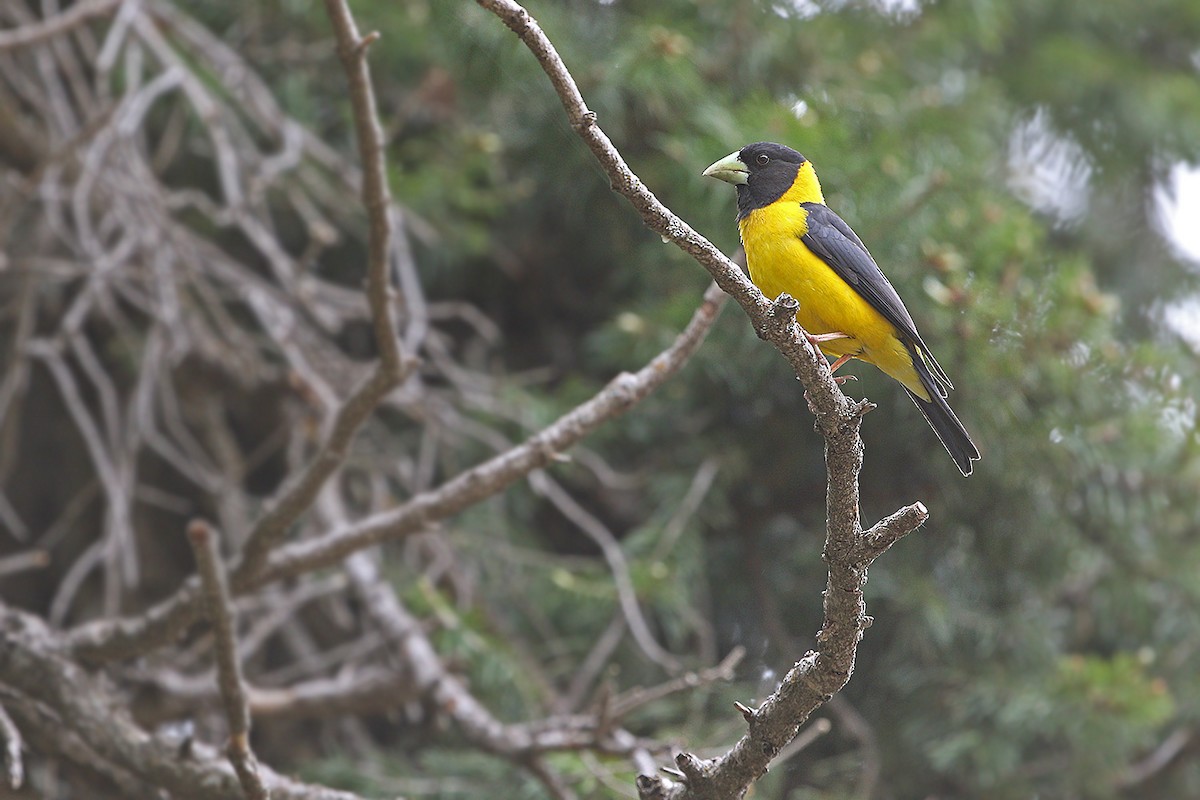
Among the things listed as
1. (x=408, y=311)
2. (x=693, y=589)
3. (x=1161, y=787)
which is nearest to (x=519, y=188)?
(x=408, y=311)

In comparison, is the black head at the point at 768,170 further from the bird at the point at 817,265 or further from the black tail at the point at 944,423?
the black tail at the point at 944,423

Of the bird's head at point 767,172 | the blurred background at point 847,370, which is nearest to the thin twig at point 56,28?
the blurred background at point 847,370

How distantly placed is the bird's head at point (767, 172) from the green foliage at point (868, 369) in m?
0.20

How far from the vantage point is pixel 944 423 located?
2531 mm

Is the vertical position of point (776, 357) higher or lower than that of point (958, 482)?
higher

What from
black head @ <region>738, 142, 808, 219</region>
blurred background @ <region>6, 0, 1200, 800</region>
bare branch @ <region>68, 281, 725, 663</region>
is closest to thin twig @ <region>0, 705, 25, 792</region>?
bare branch @ <region>68, 281, 725, 663</region>

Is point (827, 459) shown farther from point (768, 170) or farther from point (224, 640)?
point (224, 640)

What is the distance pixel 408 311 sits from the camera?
4184 mm

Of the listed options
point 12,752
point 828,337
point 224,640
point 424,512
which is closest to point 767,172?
point 828,337

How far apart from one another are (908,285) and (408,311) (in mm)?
1898

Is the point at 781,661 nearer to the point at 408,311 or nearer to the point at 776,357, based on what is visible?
the point at 776,357

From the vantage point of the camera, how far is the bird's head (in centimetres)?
261

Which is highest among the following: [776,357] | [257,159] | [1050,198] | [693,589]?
[257,159]

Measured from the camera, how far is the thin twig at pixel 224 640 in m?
2.29
